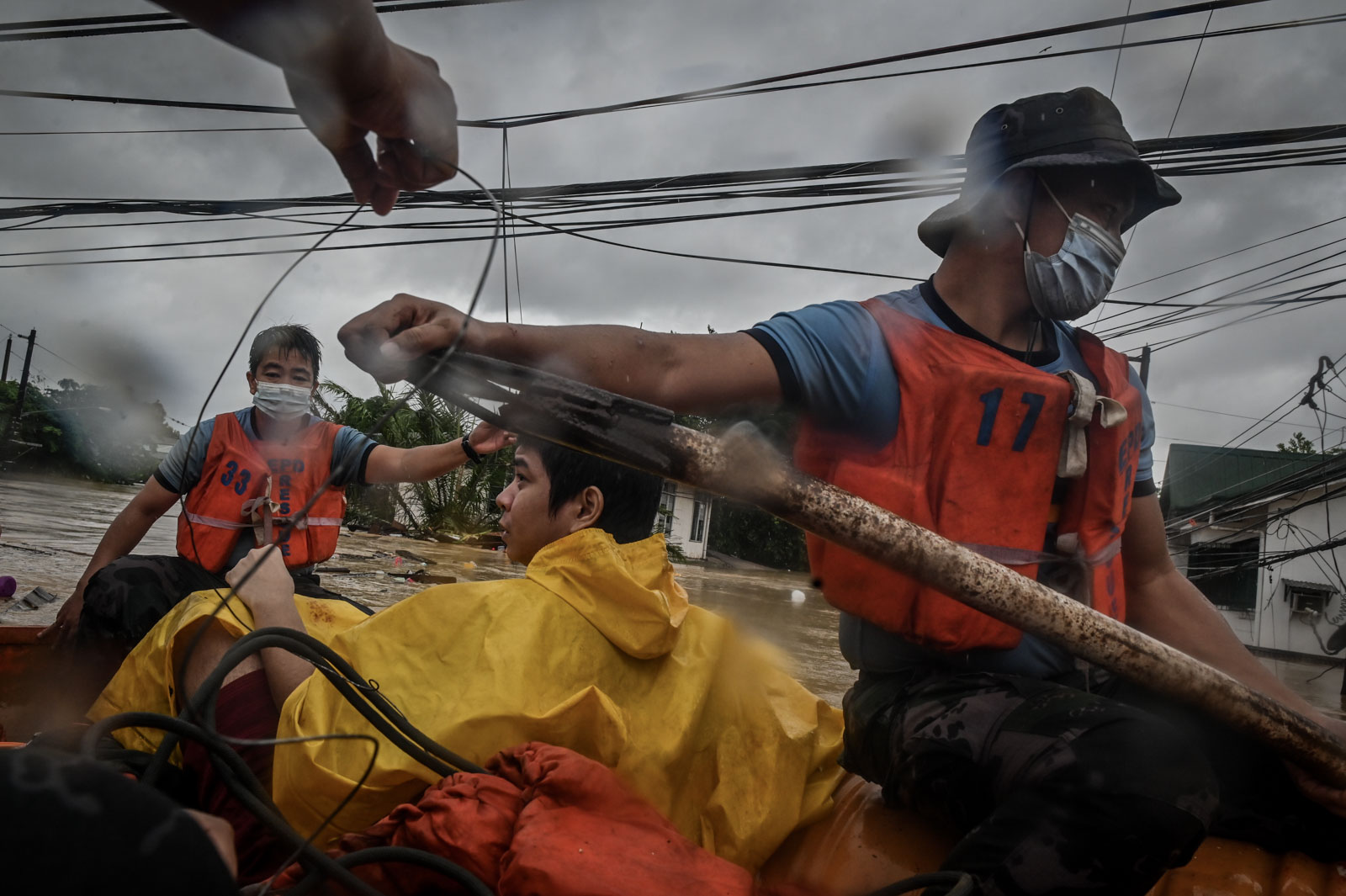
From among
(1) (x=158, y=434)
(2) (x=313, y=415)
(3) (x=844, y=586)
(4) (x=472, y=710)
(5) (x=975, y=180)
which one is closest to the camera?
(4) (x=472, y=710)

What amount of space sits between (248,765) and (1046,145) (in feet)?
7.00

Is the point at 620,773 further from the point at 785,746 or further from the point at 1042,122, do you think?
the point at 1042,122

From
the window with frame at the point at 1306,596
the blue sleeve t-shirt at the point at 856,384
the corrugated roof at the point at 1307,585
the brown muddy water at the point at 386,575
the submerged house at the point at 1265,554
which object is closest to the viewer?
the blue sleeve t-shirt at the point at 856,384

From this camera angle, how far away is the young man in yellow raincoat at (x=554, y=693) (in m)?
1.44

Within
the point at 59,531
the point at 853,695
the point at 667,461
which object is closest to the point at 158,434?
the point at 667,461

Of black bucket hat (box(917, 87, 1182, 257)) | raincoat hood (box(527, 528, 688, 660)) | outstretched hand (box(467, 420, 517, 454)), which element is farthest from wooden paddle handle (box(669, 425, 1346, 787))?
outstretched hand (box(467, 420, 517, 454))

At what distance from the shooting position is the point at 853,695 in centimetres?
174

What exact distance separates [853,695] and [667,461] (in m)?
0.88

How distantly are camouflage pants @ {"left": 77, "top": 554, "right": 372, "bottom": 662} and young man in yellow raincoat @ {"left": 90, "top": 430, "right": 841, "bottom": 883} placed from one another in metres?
1.03

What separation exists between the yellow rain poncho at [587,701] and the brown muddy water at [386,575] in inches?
11.7

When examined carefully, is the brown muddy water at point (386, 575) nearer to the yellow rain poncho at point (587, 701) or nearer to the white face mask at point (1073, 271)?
the yellow rain poncho at point (587, 701)

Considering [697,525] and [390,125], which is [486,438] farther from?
[697,525]

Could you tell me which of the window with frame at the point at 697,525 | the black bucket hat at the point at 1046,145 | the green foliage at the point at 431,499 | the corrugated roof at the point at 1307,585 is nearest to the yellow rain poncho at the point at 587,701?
the black bucket hat at the point at 1046,145

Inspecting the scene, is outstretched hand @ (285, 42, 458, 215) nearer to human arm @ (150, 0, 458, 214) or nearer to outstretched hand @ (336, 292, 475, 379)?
human arm @ (150, 0, 458, 214)
